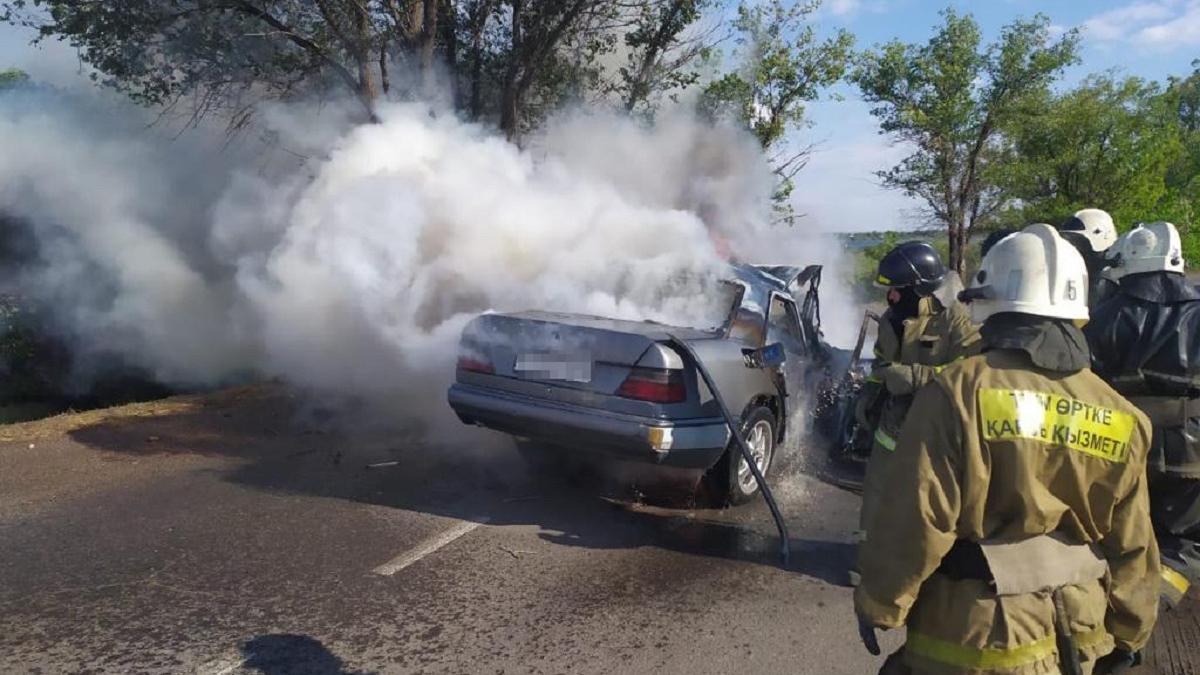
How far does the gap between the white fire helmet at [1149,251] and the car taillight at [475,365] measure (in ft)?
11.6

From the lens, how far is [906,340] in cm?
407

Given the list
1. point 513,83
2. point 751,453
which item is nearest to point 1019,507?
point 751,453

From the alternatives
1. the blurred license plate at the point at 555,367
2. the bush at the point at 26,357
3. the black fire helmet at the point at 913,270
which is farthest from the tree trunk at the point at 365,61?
the black fire helmet at the point at 913,270

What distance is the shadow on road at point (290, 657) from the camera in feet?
11.3

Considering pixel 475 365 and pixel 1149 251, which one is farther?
pixel 475 365

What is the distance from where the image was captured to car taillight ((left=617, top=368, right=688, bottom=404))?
5078mm

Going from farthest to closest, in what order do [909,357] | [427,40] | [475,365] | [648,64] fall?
[648,64], [427,40], [475,365], [909,357]

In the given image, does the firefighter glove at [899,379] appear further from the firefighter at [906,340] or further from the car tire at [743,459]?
the car tire at [743,459]

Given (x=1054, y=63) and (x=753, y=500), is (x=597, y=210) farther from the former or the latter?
(x=1054, y=63)

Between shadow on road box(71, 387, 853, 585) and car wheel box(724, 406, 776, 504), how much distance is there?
0.14 m

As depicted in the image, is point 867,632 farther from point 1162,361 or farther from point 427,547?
point 427,547

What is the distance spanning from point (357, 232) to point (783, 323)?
366 cm

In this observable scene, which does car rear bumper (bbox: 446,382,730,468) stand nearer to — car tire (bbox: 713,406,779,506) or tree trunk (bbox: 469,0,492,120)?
car tire (bbox: 713,406,779,506)

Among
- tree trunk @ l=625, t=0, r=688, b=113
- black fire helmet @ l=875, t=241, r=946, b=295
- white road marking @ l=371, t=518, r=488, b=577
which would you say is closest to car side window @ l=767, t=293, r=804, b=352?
black fire helmet @ l=875, t=241, r=946, b=295
